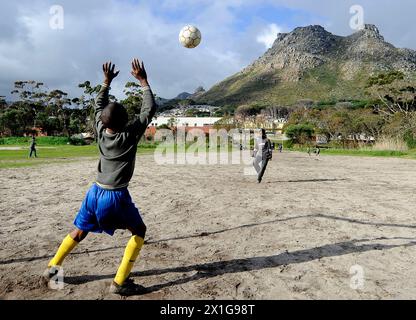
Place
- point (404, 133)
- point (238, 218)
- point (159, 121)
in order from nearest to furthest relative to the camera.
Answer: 1. point (238, 218)
2. point (404, 133)
3. point (159, 121)

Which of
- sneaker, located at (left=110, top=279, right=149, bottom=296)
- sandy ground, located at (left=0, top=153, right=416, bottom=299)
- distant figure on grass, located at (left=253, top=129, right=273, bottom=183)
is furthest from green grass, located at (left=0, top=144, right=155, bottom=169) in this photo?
sneaker, located at (left=110, top=279, right=149, bottom=296)

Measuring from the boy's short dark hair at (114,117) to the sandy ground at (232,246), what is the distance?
6.18 ft

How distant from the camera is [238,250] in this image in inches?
227

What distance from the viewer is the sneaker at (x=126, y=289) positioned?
4.05 metres

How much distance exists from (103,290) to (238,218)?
14.0 ft

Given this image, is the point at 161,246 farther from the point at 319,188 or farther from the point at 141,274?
the point at 319,188

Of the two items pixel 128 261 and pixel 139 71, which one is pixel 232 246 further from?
pixel 139 71

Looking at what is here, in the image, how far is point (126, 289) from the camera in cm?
406

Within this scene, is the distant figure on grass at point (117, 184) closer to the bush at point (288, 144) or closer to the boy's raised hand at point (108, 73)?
the boy's raised hand at point (108, 73)

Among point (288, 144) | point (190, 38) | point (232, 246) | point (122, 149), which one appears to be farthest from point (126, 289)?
point (288, 144)

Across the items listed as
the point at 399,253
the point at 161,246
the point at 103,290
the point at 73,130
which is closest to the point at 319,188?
the point at 399,253

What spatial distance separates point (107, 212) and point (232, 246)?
252 centimetres

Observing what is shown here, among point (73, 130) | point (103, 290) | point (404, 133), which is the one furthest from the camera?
point (73, 130)

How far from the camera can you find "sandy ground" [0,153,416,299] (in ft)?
14.1
